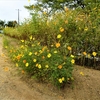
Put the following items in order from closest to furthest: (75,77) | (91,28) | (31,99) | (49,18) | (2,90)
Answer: (31,99) < (2,90) < (75,77) < (91,28) < (49,18)

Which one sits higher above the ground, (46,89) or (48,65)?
(48,65)

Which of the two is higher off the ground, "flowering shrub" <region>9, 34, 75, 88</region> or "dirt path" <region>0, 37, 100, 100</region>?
"flowering shrub" <region>9, 34, 75, 88</region>

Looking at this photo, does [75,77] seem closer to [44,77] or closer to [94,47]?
[44,77]

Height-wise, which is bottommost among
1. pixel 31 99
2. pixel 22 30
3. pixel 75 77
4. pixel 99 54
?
pixel 31 99

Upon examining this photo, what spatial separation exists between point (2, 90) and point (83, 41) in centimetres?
161

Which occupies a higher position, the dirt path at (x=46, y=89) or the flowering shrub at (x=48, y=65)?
Answer: the flowering shrub at (x=48, y=65)

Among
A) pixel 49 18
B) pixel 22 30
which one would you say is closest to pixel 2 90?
pixel 49 18

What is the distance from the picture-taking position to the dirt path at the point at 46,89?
3066 mm

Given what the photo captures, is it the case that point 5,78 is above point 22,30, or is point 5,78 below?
below

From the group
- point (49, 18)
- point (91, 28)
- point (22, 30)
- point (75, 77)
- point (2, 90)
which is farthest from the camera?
point (22, 30)

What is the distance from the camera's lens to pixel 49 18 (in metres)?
4.38

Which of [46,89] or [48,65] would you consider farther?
[46,89]

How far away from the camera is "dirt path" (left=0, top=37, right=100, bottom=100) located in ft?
10.1

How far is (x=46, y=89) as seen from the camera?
3.20 metres
